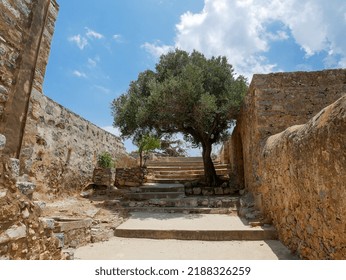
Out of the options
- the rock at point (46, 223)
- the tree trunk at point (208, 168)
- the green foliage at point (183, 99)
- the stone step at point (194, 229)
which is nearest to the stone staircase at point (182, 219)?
the stone step at point (194, 229)

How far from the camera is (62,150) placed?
8617mm

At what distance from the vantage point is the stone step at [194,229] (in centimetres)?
516

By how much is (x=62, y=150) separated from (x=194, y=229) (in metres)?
5.61

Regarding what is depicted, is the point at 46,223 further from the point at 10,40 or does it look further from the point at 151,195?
the point at 151,195

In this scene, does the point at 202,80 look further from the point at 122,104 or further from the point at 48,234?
the point at 48,234

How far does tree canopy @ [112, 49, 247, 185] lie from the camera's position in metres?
8.92

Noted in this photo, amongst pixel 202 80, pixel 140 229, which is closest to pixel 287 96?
pixel 202 80

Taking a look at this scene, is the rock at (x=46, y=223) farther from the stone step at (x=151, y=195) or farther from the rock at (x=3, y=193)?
the stone step at (x=151, y=195)

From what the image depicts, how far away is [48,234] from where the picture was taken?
9.61ft

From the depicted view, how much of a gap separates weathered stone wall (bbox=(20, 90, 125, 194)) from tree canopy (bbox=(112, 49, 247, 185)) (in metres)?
1.57

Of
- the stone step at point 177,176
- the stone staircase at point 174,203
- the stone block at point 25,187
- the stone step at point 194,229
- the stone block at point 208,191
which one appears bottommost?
the stone step at point 194,229

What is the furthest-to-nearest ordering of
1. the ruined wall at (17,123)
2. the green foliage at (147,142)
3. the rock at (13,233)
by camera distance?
the green foliage at (147,142), the ruined wall at (17,123), the rock at (13,233)

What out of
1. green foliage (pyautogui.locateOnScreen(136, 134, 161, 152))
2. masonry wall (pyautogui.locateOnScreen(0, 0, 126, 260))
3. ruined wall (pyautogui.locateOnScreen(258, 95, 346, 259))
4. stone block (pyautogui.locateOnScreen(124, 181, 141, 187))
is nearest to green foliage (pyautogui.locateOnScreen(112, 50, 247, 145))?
green foliage (pyautogui.locateOnScreen(136, 134, 161, 152))

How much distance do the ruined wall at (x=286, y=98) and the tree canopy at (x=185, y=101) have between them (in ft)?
7.04
